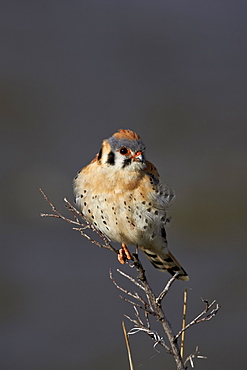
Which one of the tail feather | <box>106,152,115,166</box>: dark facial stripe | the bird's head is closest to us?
the bird's head

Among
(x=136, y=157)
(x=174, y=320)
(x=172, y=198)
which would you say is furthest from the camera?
(x=174, y=320)

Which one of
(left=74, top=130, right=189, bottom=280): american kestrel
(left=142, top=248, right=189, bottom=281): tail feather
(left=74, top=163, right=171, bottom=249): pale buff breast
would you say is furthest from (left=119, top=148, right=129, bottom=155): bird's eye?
(left=142, top=248, right=189, bottom=281): tail feather

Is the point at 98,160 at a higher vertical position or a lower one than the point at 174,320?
lower

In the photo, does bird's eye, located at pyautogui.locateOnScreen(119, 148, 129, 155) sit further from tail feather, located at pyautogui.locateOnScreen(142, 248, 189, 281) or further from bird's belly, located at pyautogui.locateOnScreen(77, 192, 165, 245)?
tail feather, located at pyautogui.locateOnScreen(142, 248, 189, 281)

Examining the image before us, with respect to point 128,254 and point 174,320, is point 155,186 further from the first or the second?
point 174,320

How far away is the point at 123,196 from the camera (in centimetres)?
391

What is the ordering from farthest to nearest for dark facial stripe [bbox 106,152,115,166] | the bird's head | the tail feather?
the tail feather → dark facial stripe [bbox 106,152,115,166] → the bird's head

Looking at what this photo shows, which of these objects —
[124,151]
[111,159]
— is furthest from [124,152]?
[111,159]

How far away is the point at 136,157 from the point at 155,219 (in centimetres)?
39

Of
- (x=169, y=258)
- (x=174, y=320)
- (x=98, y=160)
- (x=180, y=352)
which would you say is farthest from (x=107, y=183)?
(x=174, y=320)

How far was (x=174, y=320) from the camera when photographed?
737 centimetres

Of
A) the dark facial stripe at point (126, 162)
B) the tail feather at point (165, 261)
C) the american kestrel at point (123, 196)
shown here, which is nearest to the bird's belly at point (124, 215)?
the american kestrel at point (123, 196)

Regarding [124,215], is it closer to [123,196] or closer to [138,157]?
[123,196]

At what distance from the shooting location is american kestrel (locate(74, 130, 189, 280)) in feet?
12.7
